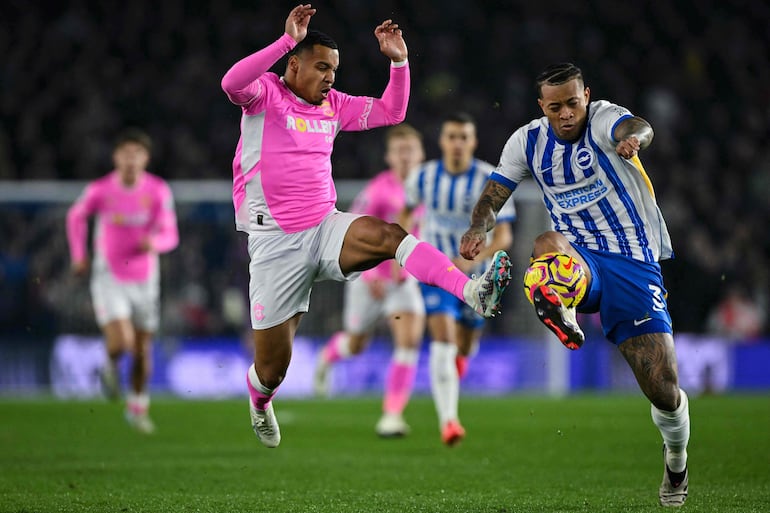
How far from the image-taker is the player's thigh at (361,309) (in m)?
11.9

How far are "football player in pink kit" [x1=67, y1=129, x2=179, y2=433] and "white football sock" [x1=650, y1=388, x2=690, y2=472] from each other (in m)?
6.48

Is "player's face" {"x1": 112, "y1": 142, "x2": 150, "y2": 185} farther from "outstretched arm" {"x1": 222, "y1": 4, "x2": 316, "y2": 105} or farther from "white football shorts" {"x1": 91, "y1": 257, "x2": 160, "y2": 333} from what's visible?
"outstretched arm" {"x1": 222, "y1": 4, "x2": 316, "y2": 105}

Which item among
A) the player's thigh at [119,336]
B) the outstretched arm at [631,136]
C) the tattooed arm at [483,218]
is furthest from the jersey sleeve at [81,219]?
the outstretched arm at [631,136]

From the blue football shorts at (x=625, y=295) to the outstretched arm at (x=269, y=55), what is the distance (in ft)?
5.91

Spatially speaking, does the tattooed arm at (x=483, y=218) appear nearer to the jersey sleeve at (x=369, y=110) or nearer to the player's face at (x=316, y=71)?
the jersey sleeve at (x=369, y=110)

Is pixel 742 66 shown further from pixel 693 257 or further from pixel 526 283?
pixel 526 283

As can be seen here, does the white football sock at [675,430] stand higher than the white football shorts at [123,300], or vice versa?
the white football shorts at [123,300]

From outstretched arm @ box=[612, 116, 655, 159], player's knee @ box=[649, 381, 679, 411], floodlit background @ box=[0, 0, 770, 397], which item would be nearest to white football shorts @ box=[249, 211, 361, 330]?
outstretched arm @ box=[612, 116, 655, 159]

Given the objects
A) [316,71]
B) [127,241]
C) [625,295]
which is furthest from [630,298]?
[127,241]

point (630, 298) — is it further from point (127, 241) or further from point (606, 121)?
point (127, 241)

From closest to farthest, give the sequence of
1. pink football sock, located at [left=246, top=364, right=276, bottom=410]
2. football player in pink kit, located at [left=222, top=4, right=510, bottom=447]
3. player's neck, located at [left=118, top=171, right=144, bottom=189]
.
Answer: football player in pink kit, located at [left=222, top=4, right=510, bottom=447]
pink football sock, located at [left=246, top=364, right=276, bottom=410]
player's neck, located at [left=118, top=171, right=144, bottom=189]

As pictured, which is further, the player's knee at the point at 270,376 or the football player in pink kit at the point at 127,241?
the football player in pink kit at the point at 127,241

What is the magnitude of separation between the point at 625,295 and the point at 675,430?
2.36 feet

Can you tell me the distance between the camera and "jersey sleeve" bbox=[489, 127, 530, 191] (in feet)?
19.2
